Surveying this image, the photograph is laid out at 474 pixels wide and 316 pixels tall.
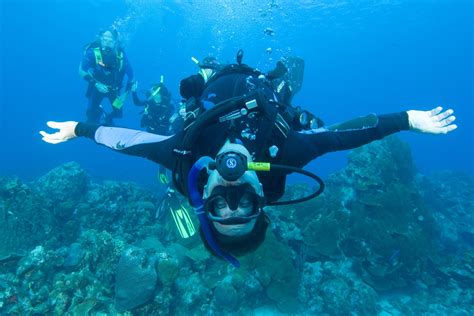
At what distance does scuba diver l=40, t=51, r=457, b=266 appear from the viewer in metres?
2.57

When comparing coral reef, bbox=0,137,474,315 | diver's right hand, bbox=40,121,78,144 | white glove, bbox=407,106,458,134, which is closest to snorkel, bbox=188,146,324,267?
white glove, bbox=407,106,458,134

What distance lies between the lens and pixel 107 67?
12109mm

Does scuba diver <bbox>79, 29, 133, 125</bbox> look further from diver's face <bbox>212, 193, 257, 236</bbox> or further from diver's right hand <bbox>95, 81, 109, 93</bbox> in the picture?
diver's face <bbox>212, 193, 257, 236</bbox>

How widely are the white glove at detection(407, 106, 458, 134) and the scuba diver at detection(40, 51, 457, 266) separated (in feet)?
0.03

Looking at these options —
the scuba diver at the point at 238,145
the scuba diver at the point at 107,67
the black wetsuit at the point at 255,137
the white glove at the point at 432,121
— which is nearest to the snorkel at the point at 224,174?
the scuba diver at the point at 238,145

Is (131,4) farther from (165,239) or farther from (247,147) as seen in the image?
(247,147)

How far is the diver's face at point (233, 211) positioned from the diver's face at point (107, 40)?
11503mm

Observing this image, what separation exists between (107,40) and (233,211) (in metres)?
11.7

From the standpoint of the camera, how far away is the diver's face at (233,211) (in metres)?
2.58

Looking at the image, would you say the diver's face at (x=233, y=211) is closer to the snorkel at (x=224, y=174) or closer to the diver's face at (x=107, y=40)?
the snorkel at (x=224, y=174)

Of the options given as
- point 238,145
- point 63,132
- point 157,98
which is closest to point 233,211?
point 238,145

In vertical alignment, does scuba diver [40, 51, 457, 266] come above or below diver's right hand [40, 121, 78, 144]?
below

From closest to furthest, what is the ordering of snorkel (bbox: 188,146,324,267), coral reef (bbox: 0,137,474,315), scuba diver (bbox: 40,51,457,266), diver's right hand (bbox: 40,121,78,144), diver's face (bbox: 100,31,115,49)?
snorkel (bbox: 188,146,324,267), scuba diver (bbox: 40,51,457,266), diver's right hand (bbox: 40,121,78,144), coral reef (bbox: 0,137,474,315), diver's face (bbox: 100,31,115,49)

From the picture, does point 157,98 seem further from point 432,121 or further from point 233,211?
point 233,211
